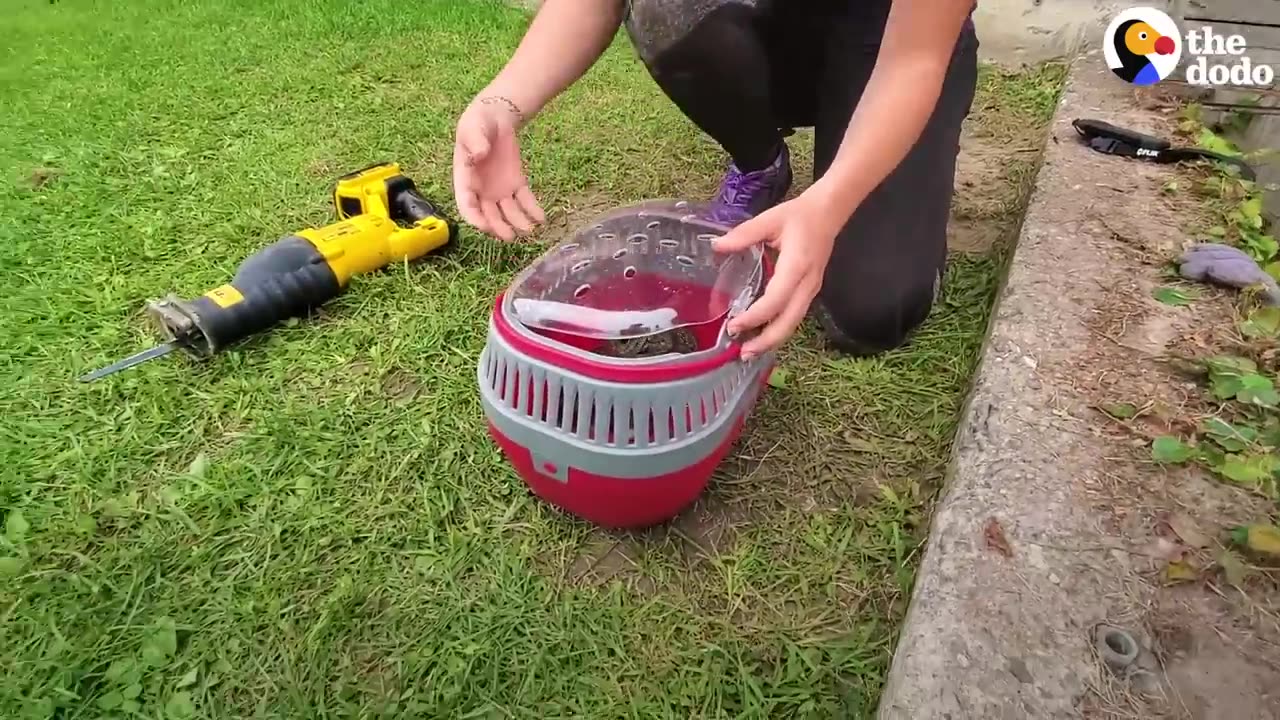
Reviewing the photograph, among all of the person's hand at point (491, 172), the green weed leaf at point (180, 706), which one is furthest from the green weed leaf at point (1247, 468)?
the green weed leaf at point (180, 706)

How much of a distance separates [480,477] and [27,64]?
1839mm

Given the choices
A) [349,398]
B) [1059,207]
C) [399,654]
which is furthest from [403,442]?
[1059,207]

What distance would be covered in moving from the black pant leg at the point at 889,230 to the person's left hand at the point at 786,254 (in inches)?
16.7

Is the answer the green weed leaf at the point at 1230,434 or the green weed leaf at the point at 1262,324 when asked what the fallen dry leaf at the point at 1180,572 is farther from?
the green weed leaf at the point at 1262,324

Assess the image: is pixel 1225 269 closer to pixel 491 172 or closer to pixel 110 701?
pixel 491 172

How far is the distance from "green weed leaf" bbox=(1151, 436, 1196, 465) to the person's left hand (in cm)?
39

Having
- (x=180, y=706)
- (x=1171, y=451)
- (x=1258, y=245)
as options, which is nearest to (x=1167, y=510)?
(x=1171, y=451)

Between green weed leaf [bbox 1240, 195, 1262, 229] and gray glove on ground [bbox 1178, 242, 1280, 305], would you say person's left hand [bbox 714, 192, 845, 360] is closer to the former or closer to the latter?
gray glove on ground [bbox 1178, 242, 1280, 305]

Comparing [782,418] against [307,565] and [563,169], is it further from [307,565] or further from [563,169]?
[563,169]

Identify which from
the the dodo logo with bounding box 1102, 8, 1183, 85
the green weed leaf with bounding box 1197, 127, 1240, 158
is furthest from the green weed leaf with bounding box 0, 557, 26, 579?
the the dodo logo with bounding box 1102, 8, 1183, 85

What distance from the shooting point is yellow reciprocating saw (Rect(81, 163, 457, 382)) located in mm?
1173

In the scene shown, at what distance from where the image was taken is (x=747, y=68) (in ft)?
3.94

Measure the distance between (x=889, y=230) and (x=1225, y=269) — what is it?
1.26ft

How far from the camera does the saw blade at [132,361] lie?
46.2 inches
